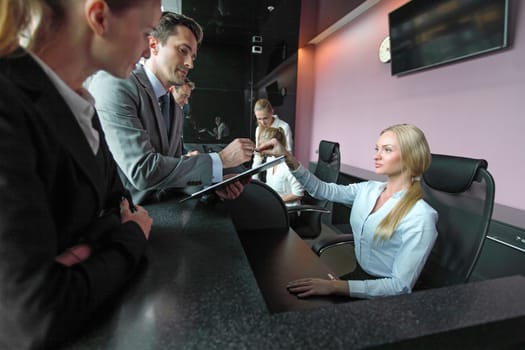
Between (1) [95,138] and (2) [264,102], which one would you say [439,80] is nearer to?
(2) [264,102]

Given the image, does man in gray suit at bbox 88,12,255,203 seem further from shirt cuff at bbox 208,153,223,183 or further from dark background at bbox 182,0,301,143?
dark background at bbox 182,0,301,143

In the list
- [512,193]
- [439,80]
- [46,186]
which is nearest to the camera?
[46,186]

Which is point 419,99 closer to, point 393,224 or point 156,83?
point 393,224

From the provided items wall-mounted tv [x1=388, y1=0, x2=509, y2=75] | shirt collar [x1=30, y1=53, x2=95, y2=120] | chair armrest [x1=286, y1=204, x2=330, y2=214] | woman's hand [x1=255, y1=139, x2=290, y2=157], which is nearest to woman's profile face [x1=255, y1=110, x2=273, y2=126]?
wall-mounted tv [x1=388, y1=0, x2=509, y2=75]

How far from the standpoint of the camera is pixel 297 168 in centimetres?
183

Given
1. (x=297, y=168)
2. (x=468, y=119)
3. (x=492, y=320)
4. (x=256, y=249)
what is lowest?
(x=256, y=249)

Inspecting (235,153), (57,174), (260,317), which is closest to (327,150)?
(235,153)

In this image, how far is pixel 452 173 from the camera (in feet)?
4.32

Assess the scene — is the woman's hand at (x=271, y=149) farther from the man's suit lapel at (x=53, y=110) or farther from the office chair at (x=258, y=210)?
the man's suit lapel at (x=53, y=110)

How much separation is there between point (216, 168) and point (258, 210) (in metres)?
0.34

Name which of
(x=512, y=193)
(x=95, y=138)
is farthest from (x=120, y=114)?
(x=512, y=193)

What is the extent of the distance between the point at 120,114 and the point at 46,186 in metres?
0.61

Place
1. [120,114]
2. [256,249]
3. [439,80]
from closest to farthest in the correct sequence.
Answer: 1. [120,114]
2. [256,249]
3. [439,80]

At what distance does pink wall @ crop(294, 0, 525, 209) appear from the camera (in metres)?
2.00
